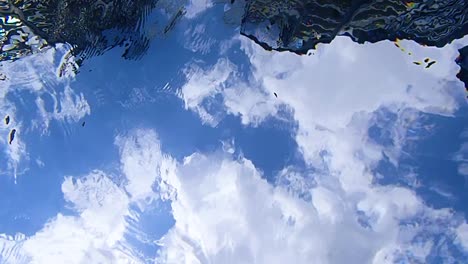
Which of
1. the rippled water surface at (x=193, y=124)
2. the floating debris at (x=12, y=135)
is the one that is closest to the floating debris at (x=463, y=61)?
the rippled water surface at (x=193, y=124)

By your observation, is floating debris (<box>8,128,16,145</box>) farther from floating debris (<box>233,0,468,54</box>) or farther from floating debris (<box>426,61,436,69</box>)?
floating debris (<box>426,61,436,69</box>)

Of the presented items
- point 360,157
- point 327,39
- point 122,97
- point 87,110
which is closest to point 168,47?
point 122,97

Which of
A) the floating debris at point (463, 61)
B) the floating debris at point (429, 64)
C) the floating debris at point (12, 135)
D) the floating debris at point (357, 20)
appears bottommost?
the floating debris at point (12, 135)

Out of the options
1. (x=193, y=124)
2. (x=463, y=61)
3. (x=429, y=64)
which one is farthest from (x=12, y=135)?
(x=463, y=61)

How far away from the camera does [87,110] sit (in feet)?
36.8

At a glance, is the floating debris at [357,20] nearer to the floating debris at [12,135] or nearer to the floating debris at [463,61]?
the floating debris at [463,61]

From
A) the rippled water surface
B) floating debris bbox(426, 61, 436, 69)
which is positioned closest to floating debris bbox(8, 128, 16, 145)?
the rippled water surface

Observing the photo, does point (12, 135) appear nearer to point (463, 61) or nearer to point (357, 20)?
point (357, 20)

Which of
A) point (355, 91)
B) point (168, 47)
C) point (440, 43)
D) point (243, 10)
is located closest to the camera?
point (440, 43)

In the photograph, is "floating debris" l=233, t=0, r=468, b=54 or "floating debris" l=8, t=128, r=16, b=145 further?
"floating debris" l=8, t=128, r=16, b=145

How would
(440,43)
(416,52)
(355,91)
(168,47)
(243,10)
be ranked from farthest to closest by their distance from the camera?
(355,91) < (168,47) < (416,52) < (243,10) < (440,43)

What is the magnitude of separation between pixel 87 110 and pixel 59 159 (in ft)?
7.97

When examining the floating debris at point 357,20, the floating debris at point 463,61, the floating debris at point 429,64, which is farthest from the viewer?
the floating debris at point 429,64

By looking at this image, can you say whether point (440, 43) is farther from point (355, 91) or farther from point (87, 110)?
point (87, 110)
